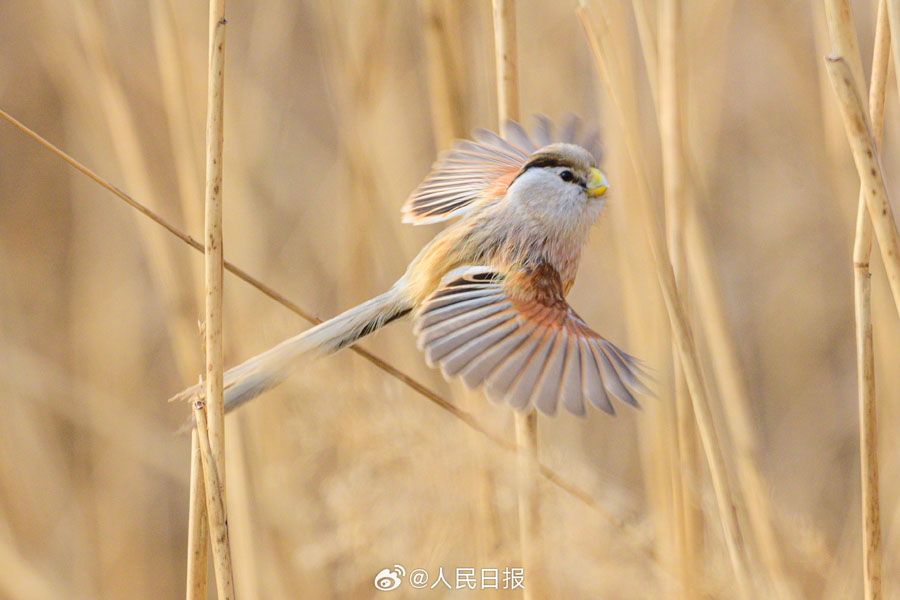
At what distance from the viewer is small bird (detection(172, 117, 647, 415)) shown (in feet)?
3.45

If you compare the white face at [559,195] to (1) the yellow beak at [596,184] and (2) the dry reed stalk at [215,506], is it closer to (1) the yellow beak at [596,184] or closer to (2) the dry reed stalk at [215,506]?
(1) the yellow beak at [596,184]

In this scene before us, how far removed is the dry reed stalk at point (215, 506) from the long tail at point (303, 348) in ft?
0.31

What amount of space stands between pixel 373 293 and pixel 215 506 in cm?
91

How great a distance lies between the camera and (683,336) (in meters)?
1.02

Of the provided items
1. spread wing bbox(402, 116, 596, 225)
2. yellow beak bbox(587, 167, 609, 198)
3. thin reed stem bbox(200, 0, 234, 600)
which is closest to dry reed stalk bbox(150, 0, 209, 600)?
spread wing bbox(402, 116, 596, 225)

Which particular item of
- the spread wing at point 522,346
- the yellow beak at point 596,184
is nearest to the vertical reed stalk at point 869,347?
the spread wing at point 522,346

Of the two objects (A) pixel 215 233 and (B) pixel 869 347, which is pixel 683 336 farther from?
(A) pixel 215 233

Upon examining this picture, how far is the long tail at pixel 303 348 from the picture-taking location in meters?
1.08

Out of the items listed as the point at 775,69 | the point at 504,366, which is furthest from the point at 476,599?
the point at 775,69

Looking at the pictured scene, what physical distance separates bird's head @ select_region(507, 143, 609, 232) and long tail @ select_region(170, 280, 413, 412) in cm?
25

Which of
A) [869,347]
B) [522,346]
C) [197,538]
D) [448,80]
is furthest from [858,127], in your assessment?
[197,538]

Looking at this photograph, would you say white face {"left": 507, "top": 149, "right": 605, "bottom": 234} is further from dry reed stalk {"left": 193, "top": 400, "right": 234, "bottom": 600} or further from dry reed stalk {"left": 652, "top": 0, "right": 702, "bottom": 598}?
dry reed stalk {"left": 193, "top": 400, "right": 234, "bottom": 600}

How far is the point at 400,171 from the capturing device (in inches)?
71.1

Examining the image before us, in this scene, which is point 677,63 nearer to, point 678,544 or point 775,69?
point 678,544
